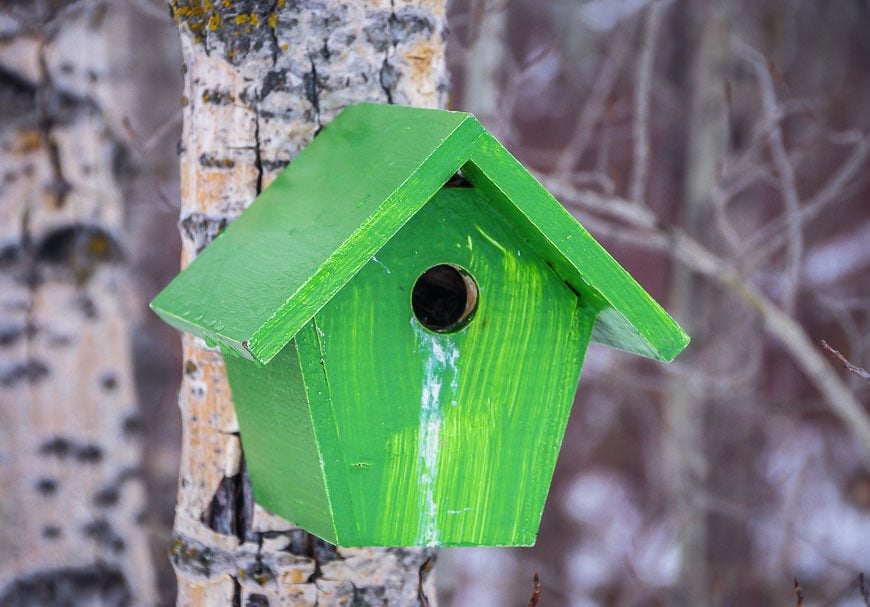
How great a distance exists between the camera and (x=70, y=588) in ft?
10.5

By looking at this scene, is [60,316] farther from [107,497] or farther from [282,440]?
[282,440]

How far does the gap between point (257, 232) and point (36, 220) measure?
1.77 m

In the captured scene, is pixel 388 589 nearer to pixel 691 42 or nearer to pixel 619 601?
pixel 619 601

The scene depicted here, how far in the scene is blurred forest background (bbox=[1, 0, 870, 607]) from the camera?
6.16 metres

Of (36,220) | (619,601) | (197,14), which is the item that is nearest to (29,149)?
(36,220)

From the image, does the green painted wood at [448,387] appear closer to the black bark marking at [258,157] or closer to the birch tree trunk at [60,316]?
the black bark marking at [258,157]

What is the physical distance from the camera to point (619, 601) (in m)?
7.34

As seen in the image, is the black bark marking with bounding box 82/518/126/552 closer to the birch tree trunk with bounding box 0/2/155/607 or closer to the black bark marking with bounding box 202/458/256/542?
the birch tree trunk with bounding box 0/2/155/607

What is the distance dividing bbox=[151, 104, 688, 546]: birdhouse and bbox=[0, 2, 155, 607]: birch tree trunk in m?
1.62

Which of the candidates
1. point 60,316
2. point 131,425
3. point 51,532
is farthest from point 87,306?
point 51,532

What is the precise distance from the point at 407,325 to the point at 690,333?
4.64m

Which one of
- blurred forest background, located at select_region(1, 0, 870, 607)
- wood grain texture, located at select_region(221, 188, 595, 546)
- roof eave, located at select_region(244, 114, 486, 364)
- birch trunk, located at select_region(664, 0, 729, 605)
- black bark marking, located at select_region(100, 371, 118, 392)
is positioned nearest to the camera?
roof eave, located at select_region(244, 114, 486, 364)

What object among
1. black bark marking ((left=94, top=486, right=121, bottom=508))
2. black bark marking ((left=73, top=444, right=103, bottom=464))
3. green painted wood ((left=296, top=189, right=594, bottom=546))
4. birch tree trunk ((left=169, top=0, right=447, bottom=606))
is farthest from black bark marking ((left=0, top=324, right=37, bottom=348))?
green painted wood ((left=296, top=189, right=594, bottom=546))

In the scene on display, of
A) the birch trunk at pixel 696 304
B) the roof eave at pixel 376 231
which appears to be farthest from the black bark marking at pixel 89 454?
the birch trunk at pixel 696 304
